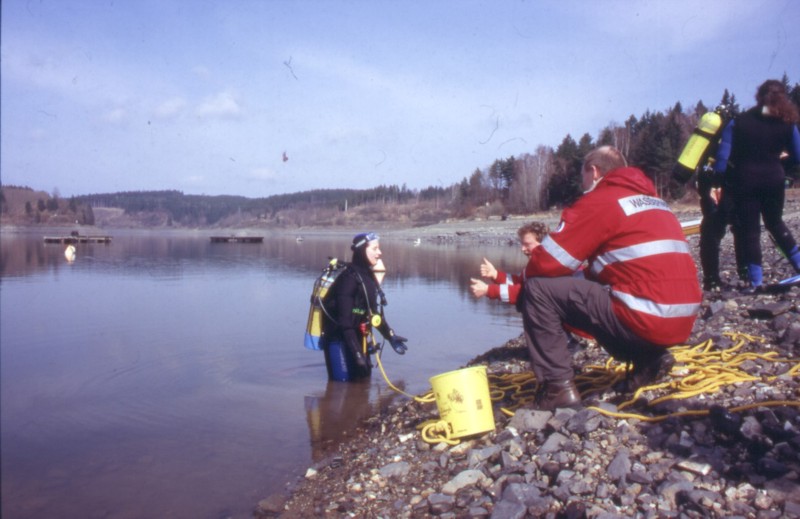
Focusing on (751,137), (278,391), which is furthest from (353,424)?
(751,137)

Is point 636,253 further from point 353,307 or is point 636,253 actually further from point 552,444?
point 353,307

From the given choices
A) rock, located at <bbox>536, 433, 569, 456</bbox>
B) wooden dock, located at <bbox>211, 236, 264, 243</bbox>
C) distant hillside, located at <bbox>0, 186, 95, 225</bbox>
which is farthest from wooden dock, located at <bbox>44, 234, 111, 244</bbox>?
rock, located at <bbox>536, 433, 569, 456</bbox>

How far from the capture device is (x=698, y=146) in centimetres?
609

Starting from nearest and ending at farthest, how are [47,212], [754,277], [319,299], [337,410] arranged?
1. [337,410]
2. [319,299]
3. [754,277]
4. [47,212]

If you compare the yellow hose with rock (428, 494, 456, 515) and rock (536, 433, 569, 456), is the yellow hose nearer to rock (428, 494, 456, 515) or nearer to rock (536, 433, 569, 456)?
rock (536, 433, 569, 456)

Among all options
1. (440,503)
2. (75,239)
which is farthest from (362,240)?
(75,239)

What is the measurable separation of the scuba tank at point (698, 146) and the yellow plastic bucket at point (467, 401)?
320 cm

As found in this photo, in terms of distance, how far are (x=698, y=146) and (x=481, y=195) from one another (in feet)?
251

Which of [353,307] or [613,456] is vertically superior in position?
[353,307]

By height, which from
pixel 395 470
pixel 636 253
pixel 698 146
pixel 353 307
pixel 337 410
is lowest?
pixel 337 410

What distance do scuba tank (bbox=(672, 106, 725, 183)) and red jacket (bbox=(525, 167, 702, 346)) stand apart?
241cm

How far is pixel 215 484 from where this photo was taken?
4352mm

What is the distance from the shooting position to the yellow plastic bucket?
404 cm

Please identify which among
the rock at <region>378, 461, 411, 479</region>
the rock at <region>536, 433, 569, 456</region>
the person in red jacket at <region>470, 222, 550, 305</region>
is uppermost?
the person in red jacket at <region>470, 222, 550, 305</region>
